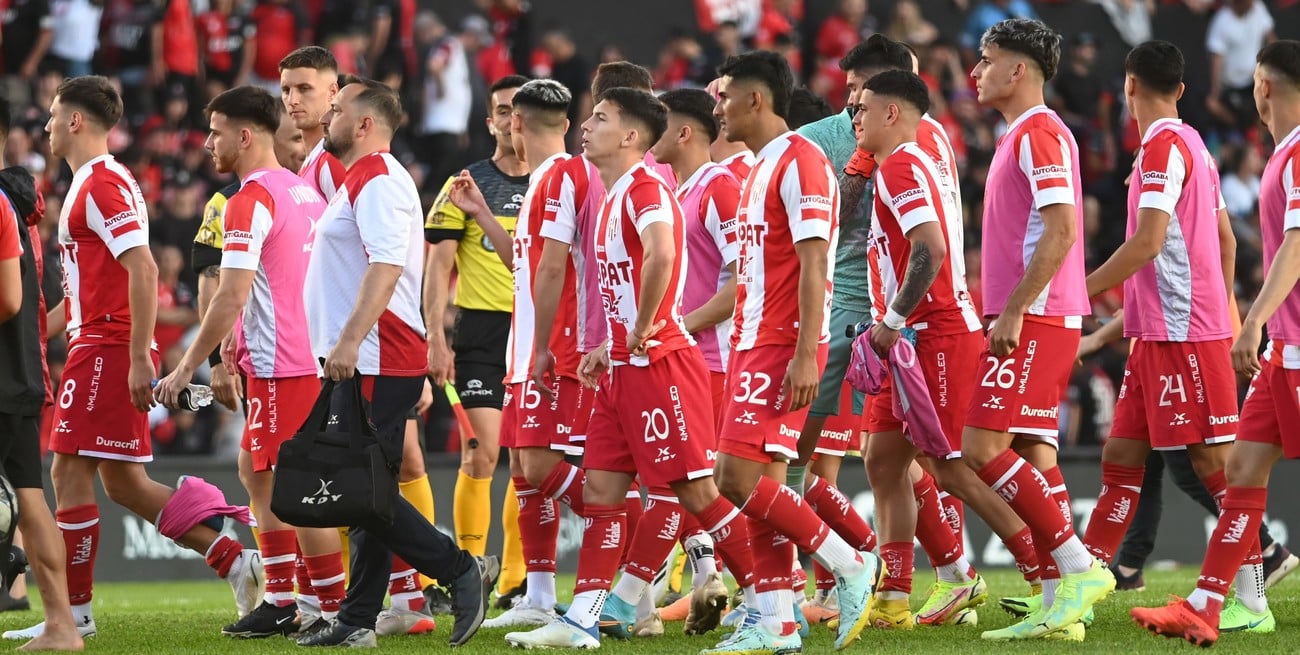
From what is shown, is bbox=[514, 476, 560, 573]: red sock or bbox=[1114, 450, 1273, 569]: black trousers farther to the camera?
bbox=[1114, 450, 1273, 569]: black trousers

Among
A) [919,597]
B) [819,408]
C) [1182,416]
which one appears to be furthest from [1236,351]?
[919,597]

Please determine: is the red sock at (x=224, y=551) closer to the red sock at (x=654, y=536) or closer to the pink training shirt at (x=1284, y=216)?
the red sock at (x=654, y=536)

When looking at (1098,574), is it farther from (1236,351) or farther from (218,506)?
(218,506)

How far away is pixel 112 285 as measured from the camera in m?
7.64

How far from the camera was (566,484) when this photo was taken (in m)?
7.61

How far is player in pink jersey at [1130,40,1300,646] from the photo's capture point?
6.55 metres

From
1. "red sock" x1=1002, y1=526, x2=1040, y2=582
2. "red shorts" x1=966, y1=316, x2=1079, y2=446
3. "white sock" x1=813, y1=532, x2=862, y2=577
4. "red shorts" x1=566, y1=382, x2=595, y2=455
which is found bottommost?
"red sock" x1=1002, y1=526, x2=1040, y2=582

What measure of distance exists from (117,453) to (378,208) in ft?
6.37

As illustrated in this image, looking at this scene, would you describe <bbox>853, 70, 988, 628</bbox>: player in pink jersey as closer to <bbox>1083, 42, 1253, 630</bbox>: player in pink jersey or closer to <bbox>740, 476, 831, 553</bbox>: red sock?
<bbox>1083, 42, 1253, 630</bbox>: player in pink jersey

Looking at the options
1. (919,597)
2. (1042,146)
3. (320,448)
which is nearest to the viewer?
(320,448)

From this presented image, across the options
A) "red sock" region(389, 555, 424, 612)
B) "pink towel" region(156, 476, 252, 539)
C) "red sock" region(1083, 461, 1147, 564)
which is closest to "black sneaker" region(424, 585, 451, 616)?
"red sock" region(389, 555, 424, 612)

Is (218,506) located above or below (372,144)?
below

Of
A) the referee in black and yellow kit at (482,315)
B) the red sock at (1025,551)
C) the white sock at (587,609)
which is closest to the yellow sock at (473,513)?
the referee in black and yellow kit at (482,315)

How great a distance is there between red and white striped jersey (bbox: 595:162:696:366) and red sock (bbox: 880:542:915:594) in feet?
4.82
